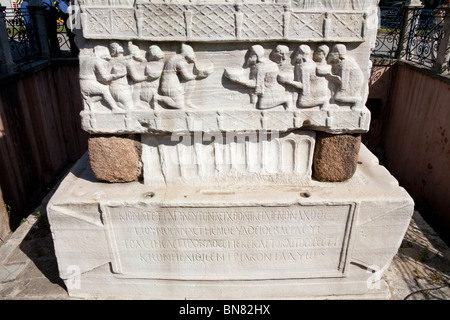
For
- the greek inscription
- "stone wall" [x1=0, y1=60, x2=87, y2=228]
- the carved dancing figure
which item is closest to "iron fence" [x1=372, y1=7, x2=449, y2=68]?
the greek inscription

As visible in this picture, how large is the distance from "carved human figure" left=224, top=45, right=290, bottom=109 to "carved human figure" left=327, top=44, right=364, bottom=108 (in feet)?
1.38

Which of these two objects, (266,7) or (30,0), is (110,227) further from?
(30,0)

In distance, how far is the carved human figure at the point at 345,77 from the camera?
2688 millimetres

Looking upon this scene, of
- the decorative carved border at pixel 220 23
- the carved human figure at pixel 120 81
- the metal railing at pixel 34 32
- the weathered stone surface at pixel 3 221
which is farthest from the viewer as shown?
the metal railing at pixel 34 32

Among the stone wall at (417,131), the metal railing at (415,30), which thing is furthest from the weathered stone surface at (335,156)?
the metal railing at (415,30)

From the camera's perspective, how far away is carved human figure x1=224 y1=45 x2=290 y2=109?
2693 mm

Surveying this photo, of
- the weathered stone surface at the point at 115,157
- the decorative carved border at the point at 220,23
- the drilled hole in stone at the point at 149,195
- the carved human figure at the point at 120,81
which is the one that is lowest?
the drilled hole in stone at the point at 149,195

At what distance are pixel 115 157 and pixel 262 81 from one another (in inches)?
56.2

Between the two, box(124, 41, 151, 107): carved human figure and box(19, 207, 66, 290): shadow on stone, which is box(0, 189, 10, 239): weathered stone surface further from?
box(124, 41, 151, 107): carved human figure

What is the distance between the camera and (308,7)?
2.56m

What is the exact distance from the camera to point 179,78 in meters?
2.78

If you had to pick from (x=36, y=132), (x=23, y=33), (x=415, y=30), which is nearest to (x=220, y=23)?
(x=36, y=132)

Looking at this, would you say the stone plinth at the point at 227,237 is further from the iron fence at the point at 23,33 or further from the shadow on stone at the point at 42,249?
the iron fence at the point at 23,33

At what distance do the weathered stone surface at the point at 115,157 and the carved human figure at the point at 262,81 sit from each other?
1061mm
